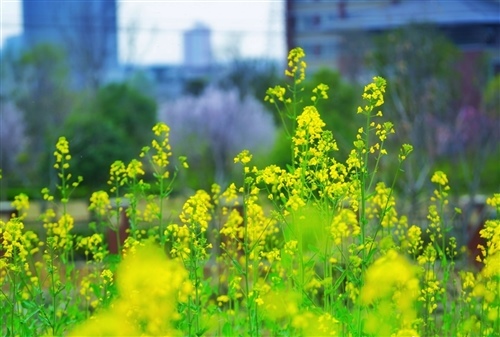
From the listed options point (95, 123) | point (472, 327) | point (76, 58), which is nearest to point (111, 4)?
point (76, 58)

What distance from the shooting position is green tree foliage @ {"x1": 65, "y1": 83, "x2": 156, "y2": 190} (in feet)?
52.3

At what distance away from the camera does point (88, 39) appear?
27.5 meters

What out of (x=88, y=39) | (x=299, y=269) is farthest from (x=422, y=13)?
(x=299, y=269)

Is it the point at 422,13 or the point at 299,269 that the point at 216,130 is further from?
the point at 299,269

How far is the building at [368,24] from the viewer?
82.0 feet

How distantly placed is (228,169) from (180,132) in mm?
2044

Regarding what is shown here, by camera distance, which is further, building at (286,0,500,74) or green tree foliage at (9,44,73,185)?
building at (286,0,500,74)

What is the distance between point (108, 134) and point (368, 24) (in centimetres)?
1175

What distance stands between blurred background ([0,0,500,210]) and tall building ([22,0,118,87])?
4cm

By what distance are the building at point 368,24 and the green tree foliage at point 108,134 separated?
5.65 meters

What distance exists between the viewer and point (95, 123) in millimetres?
16469

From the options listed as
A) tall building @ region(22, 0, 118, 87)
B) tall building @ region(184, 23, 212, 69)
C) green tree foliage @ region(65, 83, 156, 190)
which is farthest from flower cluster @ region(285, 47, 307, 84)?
tall building @ region(184, 23, 212, 69)

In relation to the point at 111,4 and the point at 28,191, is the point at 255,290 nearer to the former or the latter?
the point at 28,191

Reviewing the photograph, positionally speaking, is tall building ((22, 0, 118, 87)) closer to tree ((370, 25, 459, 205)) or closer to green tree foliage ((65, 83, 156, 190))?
green tree foliage ((65, 83, 156, 190))
